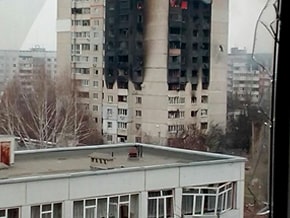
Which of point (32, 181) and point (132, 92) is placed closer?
point (32, 181)

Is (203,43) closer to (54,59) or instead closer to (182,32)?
(182,32)

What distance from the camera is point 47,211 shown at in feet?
4.30

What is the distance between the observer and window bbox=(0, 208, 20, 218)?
4.04 feet

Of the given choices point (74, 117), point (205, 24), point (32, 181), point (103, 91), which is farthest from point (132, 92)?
point (32, 181)

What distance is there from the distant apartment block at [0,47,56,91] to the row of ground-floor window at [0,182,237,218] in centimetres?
39

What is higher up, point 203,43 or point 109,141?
point 203,43

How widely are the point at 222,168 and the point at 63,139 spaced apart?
488mm

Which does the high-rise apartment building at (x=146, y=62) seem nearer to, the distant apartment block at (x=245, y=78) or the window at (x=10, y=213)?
the distant apartment block at (x=245, y=78)

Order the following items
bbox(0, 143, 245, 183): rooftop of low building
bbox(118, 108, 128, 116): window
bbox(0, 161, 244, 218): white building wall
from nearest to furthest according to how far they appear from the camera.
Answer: bbox(0, 161, 244, 218): white building wall, bbox(0, 143, 245, 183): rooftop of low building, bbox(118, 108, 128, 116): window

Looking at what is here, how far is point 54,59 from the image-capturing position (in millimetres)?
1496

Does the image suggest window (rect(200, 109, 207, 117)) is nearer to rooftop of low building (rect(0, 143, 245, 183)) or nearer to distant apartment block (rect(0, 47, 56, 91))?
rooftop of low building (rect(0, 143, 245, 183))

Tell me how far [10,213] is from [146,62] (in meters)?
0.58

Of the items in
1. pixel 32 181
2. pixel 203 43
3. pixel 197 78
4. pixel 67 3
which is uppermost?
pixel 67 3

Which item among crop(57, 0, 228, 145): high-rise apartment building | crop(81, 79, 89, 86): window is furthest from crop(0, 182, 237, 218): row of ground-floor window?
crop(81, 79, 89, 86): window
